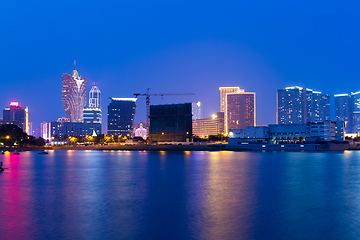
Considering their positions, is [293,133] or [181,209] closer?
[181,209]

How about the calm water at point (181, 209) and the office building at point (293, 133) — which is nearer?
the calm water at point (181, 209)

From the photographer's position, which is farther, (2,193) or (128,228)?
(2,193)

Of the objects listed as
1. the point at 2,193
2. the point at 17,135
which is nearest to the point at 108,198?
the point at 2,193

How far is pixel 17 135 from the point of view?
642ft

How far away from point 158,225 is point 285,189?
2201 centimetres

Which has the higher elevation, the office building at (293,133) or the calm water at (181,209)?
the office building at (293,133)

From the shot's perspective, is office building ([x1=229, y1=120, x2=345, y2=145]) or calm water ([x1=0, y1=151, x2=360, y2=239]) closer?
calm water ([x1=0, y1=151, x2=360, y2=239])

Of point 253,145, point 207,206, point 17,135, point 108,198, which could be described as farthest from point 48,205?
point 17,135

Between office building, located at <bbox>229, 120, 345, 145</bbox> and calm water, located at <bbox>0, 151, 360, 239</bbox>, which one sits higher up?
office building, located at <bbox>229, 120, 345, 145</bbox>

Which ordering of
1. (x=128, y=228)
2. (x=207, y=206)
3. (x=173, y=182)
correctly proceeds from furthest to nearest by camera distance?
(x=173, y=182) < (x=207, y=206) < (x=128, y=228)

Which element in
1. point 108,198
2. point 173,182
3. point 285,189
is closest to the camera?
point 108,198

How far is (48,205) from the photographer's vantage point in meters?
31.7

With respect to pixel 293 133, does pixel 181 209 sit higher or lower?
lower

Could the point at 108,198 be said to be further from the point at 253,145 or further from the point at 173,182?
the point at 253,145
